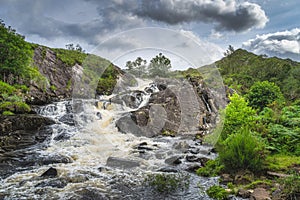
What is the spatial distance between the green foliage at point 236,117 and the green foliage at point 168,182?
12.6 feet

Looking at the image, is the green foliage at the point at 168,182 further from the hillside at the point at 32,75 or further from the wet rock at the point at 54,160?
the hillside at the point at 32,75

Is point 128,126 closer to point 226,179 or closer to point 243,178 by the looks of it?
point 226,179

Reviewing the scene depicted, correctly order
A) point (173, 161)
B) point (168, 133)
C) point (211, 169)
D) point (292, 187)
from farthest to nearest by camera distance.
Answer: point (168, 133) < point (173, 161) < point (211, 169) < point (292, 187)

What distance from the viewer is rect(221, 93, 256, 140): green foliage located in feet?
35.1

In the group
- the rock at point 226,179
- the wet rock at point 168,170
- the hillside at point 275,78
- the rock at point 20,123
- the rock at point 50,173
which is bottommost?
the wet rock at point 168,170

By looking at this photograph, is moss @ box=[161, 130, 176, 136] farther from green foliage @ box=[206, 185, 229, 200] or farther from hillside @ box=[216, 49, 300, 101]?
hillside @ box=[216, 49, 300, 101]

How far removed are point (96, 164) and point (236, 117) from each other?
6721 mm

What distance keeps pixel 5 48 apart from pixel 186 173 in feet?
75.3

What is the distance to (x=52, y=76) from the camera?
32.9 m

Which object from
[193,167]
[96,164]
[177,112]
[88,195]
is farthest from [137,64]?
[88,195]

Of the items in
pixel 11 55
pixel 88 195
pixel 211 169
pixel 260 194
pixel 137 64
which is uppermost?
pixel 11 55

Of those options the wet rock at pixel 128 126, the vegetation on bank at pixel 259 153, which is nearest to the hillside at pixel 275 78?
the wet rock at pixel 128 126

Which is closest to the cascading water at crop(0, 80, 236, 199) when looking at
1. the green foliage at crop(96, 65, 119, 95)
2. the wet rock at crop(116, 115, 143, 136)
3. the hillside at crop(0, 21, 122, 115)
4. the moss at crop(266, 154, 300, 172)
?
the wet rock at crop(116, 115, 143, 136)

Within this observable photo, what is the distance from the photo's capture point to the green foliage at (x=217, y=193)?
6203 mm
